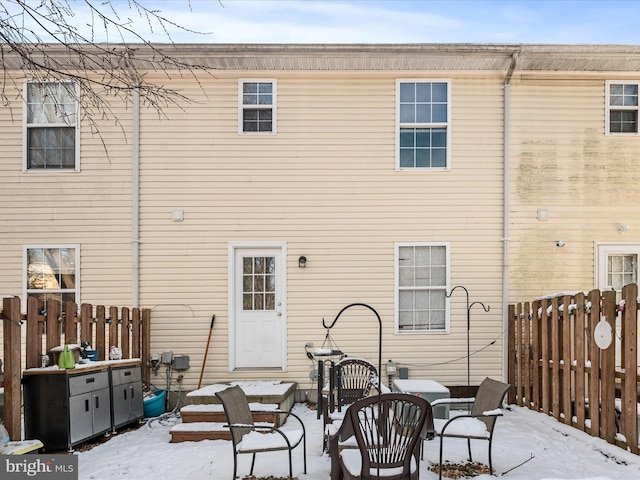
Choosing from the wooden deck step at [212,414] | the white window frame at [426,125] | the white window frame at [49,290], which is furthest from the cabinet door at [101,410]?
the white window frame at [426,125]

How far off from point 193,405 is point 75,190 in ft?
13.1

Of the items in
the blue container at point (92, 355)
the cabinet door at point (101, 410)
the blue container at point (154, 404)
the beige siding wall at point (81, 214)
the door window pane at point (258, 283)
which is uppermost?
the beige siding wall at point (81, 214)

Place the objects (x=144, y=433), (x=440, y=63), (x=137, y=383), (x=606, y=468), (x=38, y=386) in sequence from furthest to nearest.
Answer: (x=440, y=63), (x=137, y=383), (x=144, y=433), (x=38, y=386), (x=606, y=468)

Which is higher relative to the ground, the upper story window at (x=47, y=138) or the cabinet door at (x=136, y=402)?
the upper story window at (x=47, y=138)

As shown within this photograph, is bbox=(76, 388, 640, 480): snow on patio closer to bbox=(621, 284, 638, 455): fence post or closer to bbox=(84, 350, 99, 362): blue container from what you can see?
bbox=(621, 284, 638, 455): fence post

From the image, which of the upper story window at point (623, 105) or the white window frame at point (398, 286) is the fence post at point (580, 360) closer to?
the white window frame at point (398, 286)

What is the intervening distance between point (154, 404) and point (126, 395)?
2.93ft

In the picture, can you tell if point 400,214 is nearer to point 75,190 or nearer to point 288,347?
point 288,347

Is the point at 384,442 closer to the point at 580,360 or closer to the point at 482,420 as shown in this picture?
the point at 482,420

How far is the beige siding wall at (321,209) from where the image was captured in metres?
9.16

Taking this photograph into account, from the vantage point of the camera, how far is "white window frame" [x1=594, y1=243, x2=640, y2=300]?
363 inches

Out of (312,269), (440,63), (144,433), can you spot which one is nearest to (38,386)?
(144,433)

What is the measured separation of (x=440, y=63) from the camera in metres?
9.08

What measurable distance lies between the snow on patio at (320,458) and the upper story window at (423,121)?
4.27 metres
